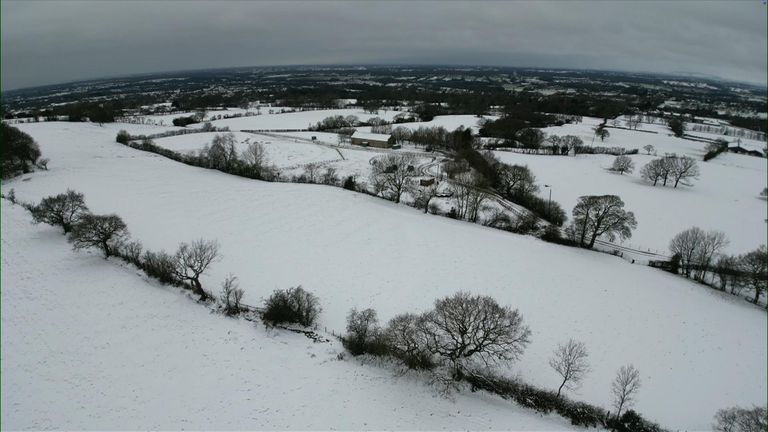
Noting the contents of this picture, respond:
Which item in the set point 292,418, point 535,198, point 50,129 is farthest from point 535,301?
point 50,129

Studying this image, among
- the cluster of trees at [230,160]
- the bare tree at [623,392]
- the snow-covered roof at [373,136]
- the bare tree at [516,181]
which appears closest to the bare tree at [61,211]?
the cluster of trees at [230,160]

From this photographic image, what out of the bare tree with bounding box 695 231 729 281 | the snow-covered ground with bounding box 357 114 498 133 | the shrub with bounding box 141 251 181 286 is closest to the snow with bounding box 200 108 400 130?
the snow-covered ground with bounding box 357 114 498 133

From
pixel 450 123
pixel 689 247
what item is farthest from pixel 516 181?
pixel 450 123

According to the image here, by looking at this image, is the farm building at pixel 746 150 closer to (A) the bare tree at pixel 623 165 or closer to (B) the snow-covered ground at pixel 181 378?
(A) the bare tree at pixel 623 165

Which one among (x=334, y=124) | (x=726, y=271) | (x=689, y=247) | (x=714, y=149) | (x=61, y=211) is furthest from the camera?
(x=334, y=124)

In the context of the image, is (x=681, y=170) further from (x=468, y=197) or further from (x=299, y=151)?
(x=299, y=151)

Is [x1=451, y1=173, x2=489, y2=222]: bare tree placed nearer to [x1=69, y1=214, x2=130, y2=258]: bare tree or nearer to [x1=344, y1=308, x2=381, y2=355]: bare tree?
[x1=344, y1=308, x2=381, y2=355]: bare tree

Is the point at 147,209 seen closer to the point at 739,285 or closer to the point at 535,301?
the point at 535,301
